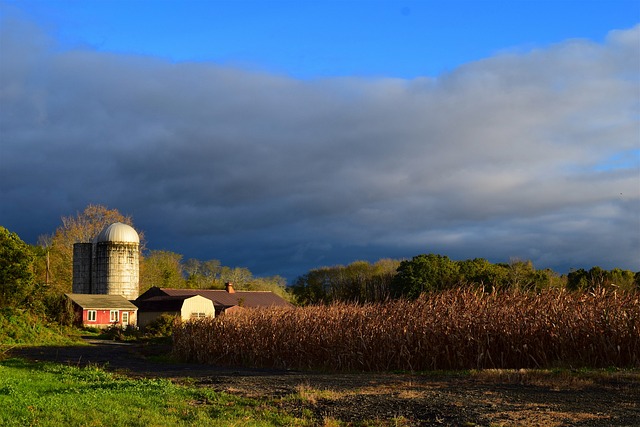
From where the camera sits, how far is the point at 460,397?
16203mm

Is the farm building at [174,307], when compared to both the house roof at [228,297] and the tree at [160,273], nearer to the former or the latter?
the house roof at [228,297]

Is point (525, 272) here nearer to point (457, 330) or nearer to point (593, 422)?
point (457, 330)

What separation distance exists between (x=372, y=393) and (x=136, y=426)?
7011mm

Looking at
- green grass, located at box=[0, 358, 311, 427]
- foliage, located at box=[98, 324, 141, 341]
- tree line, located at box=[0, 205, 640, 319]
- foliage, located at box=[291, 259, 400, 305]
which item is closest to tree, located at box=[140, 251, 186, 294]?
tree line, located at box=[0, 205, 640, 319]

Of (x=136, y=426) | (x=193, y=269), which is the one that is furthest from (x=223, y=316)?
(x=193, y=269)

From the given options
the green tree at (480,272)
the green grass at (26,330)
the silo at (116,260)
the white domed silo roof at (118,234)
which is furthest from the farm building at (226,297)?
the green grass at (26,330)

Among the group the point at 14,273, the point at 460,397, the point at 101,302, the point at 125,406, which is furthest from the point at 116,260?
the point at 460,397

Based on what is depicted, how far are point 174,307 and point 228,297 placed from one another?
8.89 metres

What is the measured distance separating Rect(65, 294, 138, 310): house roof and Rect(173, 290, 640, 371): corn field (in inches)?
1629

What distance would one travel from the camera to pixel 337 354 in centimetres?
2961

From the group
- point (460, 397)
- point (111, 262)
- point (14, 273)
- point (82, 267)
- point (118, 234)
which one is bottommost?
point (460, 397)

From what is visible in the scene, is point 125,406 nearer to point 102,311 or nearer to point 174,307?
point 174,307

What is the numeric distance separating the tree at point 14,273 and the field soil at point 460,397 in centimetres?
3201

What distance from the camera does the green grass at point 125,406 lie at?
13117 mm
